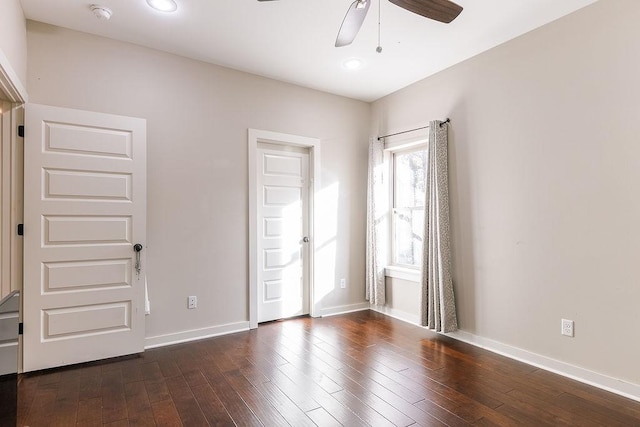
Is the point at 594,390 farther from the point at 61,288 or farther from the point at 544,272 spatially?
the point at 61,288

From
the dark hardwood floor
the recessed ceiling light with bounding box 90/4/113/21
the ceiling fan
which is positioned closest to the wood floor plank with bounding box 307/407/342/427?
the dark hardwood floor

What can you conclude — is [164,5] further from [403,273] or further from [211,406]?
[403,273]

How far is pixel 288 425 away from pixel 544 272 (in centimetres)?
233

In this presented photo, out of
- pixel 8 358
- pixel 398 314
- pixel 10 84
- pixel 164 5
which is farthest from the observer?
pixel 398 314

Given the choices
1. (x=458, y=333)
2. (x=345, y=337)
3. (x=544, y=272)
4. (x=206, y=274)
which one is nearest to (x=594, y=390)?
(x=544, y=272)

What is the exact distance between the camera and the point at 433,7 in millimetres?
2008

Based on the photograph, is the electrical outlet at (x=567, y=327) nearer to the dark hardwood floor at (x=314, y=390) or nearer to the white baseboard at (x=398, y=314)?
the dark hardwood floor at (x=314, y=390)

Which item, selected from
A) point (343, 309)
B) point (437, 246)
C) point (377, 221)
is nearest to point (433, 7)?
point (437, 246)

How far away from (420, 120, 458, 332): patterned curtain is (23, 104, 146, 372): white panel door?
2769 mm

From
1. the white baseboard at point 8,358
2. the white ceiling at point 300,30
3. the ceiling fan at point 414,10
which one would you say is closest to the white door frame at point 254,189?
the white ceiling at point 300,30

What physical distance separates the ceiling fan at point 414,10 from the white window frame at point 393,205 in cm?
189

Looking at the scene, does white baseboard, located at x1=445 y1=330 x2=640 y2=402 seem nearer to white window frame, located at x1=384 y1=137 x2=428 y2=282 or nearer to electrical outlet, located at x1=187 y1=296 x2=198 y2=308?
white window frame, located at x1=384 y1=137 x2=428 y2=282

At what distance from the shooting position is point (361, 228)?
15.3 ft

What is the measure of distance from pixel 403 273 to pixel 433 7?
9.54 ft
